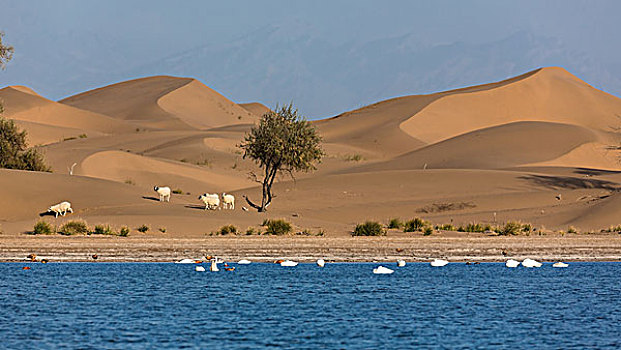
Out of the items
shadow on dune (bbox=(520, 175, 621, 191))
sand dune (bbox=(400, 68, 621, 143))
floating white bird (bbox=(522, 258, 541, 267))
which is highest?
sand dune (bbox=(400, 68, 621, 143))

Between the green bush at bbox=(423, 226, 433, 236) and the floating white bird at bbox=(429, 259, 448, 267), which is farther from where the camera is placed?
the green bush at bbox=(423, 226, 433, 236)

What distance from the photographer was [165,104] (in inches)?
5994

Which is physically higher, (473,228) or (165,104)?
(165,104)

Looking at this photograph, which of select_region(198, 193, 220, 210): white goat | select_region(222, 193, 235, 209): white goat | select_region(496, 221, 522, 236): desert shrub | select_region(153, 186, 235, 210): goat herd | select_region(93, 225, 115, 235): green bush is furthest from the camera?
select_region(222, 193, 235, 209): white goat

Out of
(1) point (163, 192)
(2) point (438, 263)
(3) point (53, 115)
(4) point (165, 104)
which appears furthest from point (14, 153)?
(4) point (165, 104)

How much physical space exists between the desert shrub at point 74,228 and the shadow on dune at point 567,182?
3484 cm

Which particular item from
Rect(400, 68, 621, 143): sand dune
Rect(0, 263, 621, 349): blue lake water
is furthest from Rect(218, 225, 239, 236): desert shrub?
Rect(400, 68, 621, 143): sand dune

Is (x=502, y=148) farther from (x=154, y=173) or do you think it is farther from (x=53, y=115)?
(x=53, y=115)

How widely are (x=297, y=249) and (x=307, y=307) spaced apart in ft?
41.9

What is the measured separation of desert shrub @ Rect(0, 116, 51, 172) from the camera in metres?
60.3

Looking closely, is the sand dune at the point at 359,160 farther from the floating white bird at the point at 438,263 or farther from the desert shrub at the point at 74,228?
the floating white bird at the point at 438,263

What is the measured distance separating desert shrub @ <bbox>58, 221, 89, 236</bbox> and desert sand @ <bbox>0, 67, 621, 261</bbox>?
4.87ft

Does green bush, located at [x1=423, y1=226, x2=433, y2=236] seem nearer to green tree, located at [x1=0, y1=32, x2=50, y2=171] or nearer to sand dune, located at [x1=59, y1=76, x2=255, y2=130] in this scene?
green tree, located at [x1=0, y1=32, x2=50, y2=171]

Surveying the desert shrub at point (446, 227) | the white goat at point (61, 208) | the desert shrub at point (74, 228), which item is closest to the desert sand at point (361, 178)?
the white goat at point (61, 208)
